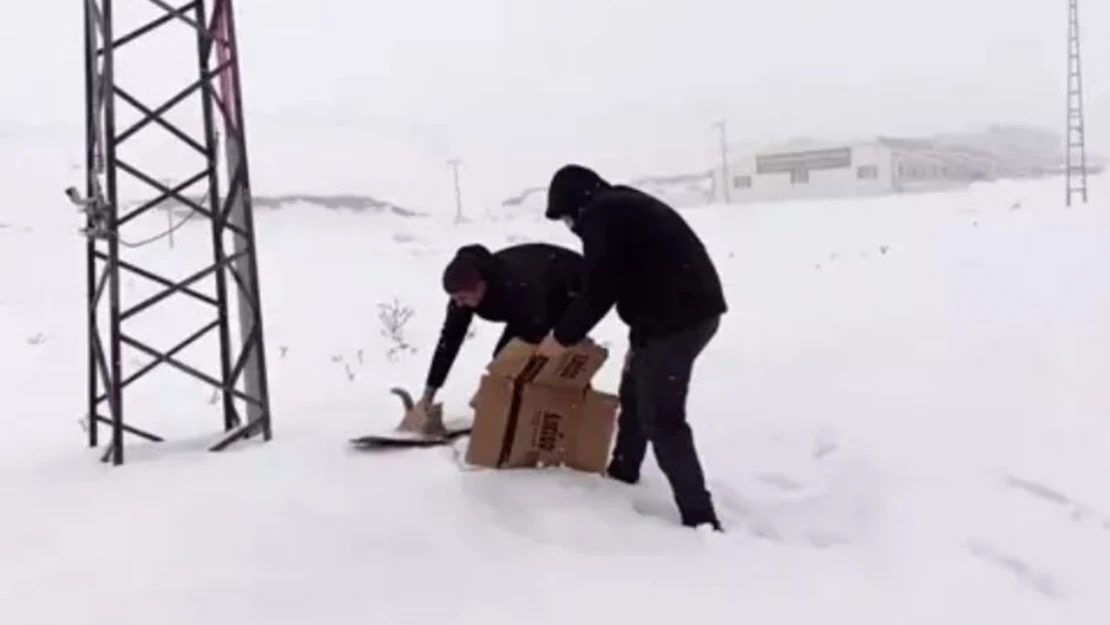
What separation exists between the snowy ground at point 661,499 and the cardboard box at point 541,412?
0.36 feet

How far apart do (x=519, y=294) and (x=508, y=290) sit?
0.17 feet

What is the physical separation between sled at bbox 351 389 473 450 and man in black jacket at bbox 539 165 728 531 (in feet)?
3.33

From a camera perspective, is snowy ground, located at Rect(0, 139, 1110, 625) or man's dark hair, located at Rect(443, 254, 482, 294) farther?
man's dark hair, located at Rect(443, 254, 482, 294)

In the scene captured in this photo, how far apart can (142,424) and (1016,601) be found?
17.3 feet

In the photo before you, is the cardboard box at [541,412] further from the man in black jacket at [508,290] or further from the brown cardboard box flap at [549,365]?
the man in black jacket at [508,290]

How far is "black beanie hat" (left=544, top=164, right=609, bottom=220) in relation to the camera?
439 cm

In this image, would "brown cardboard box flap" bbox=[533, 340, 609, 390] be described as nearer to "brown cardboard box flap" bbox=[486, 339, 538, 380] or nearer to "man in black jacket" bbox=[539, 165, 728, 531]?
"brown cardboard box flap" bbox=[486, 339, 538, 380]

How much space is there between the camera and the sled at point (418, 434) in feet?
17.0

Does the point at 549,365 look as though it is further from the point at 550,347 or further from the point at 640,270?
the point at 640,270

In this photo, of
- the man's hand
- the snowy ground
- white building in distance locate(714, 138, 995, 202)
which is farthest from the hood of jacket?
white building in distance locate(714, 138, 995, 202)

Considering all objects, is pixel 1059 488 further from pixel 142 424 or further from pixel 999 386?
pixel 142 424

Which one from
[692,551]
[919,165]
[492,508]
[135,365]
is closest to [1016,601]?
[692,551]

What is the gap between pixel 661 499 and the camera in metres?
4.86

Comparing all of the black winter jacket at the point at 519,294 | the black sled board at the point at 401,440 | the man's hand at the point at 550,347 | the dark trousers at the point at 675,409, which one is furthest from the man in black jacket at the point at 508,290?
the dark trousers at the point at 675,409
